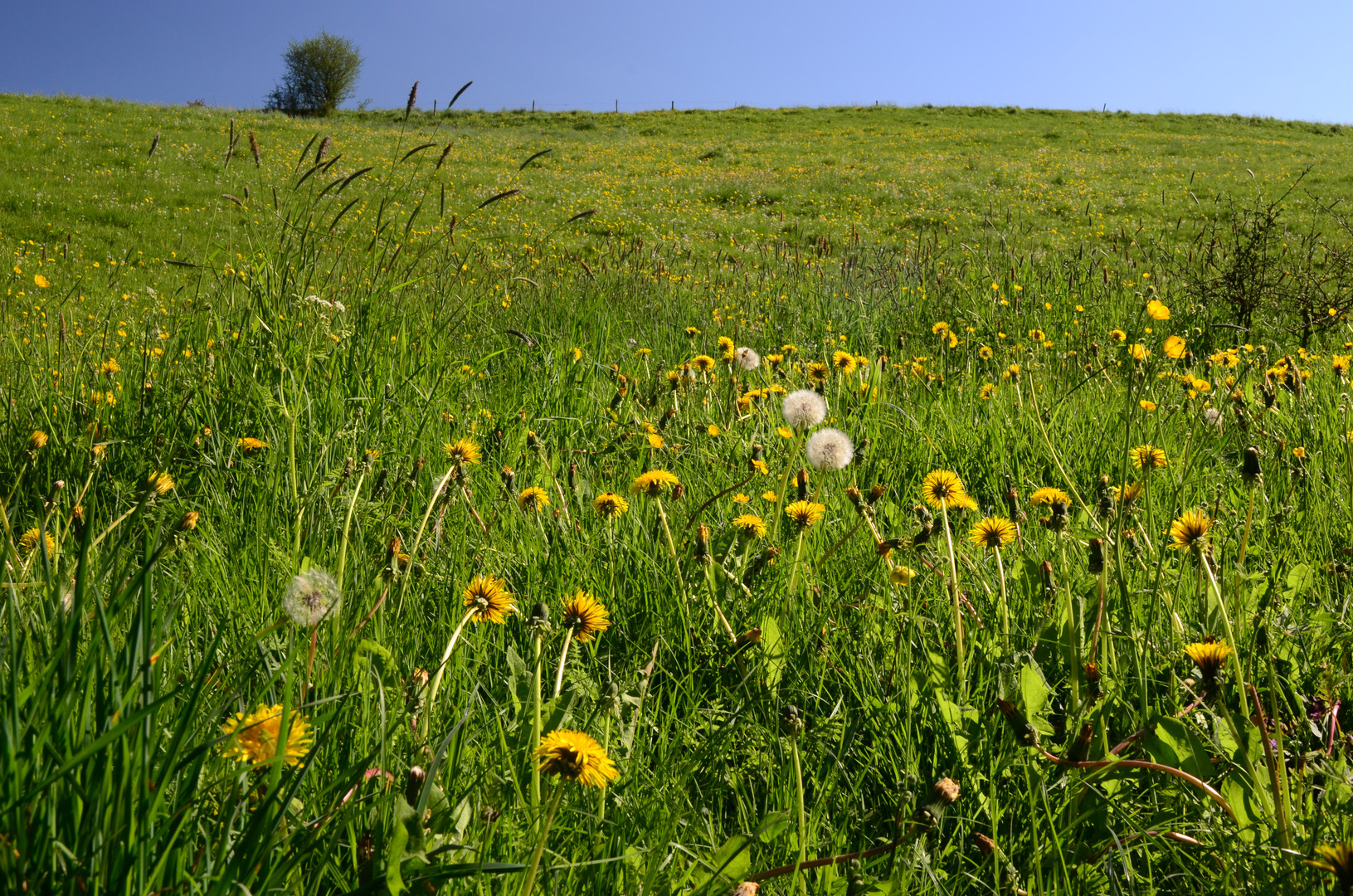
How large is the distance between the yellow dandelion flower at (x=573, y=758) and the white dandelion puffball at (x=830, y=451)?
40.2 inches

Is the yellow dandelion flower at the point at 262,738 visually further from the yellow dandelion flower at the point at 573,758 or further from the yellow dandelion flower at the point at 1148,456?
the yellow dandelion flower at the point at 1148,456

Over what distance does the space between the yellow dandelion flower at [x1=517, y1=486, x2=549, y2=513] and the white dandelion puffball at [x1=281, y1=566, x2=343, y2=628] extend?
2.01 ft

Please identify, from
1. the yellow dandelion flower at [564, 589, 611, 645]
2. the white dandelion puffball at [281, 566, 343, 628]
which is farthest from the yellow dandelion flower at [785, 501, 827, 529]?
the white dandelion puffball at [281, 566, 343, 628]

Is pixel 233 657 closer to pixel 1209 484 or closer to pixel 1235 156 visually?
pixel 1209 484

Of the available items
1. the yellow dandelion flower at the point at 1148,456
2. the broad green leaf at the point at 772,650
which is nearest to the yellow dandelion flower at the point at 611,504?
the broad green leaf at the point at 772,650

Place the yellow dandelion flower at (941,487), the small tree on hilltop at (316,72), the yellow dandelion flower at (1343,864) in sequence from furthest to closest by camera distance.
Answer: the small tree on hilltop at (316,72), the yellow dandelion flower at (941,487), the yellow dandelion flower at (1343,864)

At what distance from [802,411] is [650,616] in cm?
61

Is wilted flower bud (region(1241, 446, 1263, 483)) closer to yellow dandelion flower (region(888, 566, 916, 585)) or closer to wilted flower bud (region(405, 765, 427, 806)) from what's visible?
yellow dandelion flower (region(888, 566, 916, 585))

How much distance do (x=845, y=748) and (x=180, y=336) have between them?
229 centimetres

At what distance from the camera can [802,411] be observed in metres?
1.78

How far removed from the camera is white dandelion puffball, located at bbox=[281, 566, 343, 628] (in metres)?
0.85

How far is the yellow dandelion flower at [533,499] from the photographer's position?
1.57 m

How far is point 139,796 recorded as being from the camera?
2.20 feet

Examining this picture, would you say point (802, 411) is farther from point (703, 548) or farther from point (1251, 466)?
point (1251, 466)
